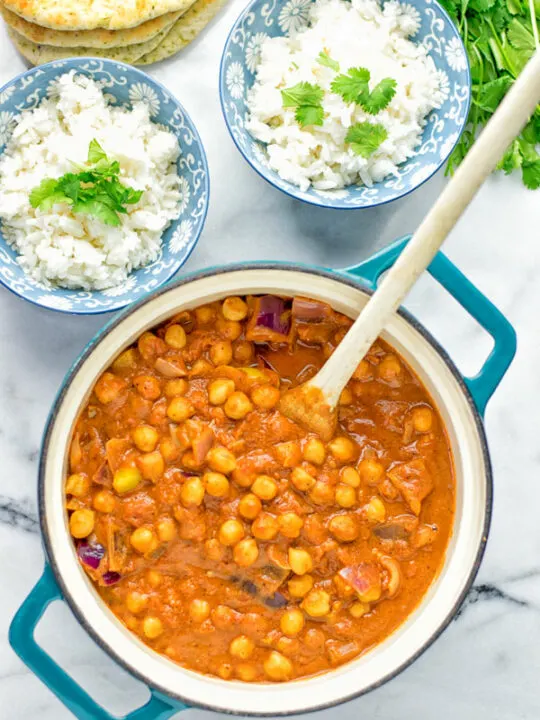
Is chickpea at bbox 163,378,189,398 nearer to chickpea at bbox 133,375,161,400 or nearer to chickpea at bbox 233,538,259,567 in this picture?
chickpea at bbox 133,375,161,400

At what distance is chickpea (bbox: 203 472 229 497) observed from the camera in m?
3.38

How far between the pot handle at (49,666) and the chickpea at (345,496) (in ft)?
2.92

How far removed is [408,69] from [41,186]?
1.52 meters

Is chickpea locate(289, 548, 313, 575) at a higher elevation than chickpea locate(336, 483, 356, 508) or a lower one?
lower

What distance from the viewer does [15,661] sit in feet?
12.7

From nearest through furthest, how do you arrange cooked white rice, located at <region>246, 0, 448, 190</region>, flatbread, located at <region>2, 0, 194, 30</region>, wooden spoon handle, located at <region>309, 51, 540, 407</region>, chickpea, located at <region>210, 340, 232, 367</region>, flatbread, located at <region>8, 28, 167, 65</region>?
wooden spoon handle, located at <region>309, 51, 540, 407</region> → chickpea, located at <region>210, 340, 232, 367</region> → flatbread, located at <region>2, 0, 194, 30</region> → cooked white rice, located at <region>246, 0, 448, 190</region> → flatbread, located at <region>8, 28, 167, 65</region>

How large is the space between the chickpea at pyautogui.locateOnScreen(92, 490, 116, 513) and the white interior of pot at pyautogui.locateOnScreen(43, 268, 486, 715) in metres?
0.13

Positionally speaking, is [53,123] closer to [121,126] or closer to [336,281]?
[121,126]

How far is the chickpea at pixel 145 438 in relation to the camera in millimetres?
3395

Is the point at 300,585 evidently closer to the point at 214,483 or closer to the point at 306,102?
the point at 214,483

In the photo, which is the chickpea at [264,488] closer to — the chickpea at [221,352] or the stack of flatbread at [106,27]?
the chickpea at [221,352]

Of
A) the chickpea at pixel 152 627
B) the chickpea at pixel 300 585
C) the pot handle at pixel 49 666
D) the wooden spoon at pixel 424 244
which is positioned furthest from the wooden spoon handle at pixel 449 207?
the pot handle at pixel 49 666

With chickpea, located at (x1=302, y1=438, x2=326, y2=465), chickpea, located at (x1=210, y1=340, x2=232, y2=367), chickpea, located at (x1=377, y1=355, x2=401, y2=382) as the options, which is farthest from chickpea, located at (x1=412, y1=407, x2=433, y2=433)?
chickpea, located at (x1=210, y1=340, x2=232, y2=367)

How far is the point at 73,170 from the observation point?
3588 mm
